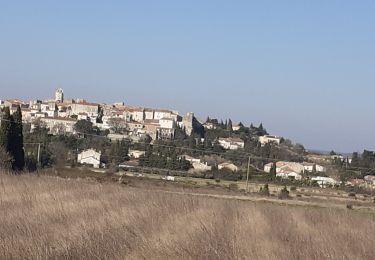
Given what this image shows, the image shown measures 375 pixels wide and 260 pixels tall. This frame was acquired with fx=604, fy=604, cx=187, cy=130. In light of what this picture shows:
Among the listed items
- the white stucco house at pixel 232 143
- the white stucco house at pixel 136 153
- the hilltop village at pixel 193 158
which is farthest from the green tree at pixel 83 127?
the white stucco house at pixel 136 153

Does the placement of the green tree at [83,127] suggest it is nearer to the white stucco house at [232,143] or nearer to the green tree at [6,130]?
the white stucco house at [232,143]

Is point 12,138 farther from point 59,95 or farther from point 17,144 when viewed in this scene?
point 59,95

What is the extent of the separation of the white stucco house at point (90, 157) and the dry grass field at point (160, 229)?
34.9 meters

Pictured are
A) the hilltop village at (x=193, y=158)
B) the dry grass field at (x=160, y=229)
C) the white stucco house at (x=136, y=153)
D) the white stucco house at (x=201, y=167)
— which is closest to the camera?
the dry grass field at (x=160, y=229)

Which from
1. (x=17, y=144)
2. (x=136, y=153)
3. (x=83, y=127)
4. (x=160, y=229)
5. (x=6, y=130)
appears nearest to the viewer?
(x=160, y=229)

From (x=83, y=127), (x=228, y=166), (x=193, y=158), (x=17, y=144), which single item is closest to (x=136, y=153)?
(x=193, y=158)

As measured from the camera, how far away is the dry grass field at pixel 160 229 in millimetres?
6031

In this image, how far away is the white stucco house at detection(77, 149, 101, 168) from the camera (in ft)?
150

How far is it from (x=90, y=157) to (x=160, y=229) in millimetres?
40977

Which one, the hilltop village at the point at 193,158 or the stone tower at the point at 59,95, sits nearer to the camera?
the hilltop village at the point at 193,158

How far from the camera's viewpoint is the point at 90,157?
156 feet

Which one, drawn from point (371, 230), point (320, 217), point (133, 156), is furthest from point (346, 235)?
point (133, 156)

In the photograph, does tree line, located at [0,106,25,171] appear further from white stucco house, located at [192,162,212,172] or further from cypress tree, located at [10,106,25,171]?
white stucco house, located at [192,162,212,172]

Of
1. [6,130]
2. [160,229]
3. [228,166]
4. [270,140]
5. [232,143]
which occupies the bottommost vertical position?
[228,166]
